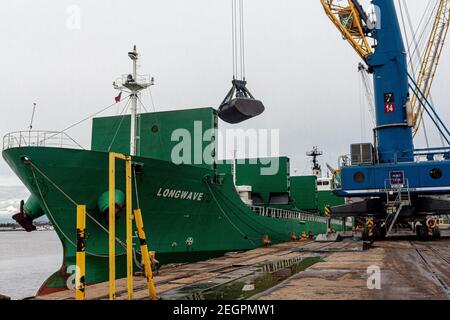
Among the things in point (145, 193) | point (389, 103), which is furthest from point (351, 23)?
point (145, 193)

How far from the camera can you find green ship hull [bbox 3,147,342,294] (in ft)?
38.4

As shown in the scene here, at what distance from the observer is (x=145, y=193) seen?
43.5ft

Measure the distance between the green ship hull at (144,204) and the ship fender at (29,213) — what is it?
235cm

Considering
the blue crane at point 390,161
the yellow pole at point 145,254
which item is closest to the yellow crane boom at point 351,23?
the blue crane at point 390,161

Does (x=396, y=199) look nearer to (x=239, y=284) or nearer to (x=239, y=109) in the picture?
(x=239, y=109)

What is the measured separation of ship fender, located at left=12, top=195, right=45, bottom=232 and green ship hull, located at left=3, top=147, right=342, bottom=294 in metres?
2.35

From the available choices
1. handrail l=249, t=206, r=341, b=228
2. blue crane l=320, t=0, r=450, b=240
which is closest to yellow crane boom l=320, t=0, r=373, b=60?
blue crane l=320, t=0, r=450, b=240

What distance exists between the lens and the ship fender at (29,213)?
14703 mm

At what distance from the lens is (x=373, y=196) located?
20.2 meters

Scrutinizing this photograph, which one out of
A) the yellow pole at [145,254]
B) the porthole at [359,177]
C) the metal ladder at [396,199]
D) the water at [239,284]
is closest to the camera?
the yellow pole at [145,254]

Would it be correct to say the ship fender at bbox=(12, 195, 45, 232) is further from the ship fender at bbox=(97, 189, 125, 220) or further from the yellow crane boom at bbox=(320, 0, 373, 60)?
the yellow crane boom at bbox=(320, 0, 373, 60)

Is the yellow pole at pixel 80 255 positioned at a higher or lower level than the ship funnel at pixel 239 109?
lower

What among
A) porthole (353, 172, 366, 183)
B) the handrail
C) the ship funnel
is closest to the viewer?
the ship funnel

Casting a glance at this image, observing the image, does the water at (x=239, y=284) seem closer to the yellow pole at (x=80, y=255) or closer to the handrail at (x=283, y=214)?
the yellow pole at (x=80, y=255)
